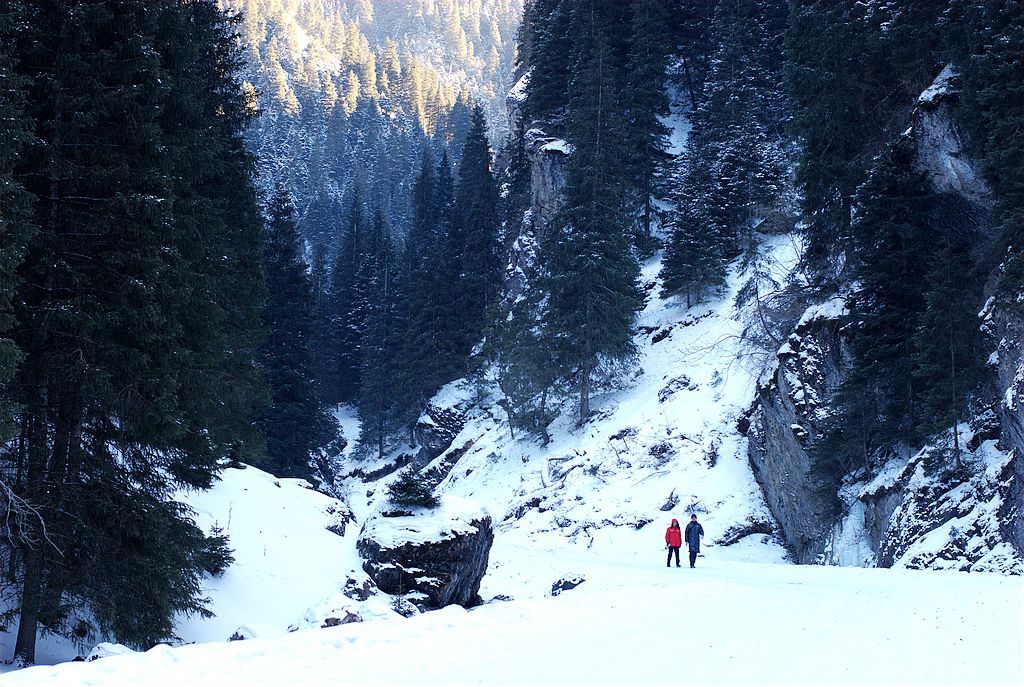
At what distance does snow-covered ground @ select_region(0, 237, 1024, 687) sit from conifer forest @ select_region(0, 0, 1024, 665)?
1.93m

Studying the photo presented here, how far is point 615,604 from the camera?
1255cm

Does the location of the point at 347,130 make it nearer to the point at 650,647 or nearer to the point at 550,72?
the point at 550,72

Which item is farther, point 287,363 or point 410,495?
point 287,363

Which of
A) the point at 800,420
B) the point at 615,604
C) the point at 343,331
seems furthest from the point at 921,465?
the point at 343,331

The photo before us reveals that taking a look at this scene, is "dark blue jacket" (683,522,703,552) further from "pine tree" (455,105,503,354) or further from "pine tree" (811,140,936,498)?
"pine tree" (455,105,503,354)

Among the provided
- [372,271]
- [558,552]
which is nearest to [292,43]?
[372,271]

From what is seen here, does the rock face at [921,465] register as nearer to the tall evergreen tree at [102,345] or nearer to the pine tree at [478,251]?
the tall evergreen tree at [102,345]

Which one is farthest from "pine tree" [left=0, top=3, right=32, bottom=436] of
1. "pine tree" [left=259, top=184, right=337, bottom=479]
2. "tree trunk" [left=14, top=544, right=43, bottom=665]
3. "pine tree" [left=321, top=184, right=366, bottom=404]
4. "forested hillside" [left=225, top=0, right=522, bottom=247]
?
"forested hillside" [left=225, top=0, right=522, bottom=247]

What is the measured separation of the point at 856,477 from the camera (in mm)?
21781

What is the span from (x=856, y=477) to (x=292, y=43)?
179929 mm

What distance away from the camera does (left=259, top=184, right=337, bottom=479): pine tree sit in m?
32.7

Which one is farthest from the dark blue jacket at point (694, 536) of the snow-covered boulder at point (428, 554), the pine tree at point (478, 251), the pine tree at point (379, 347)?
the pine tree at point (379, 347)

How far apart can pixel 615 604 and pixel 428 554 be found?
406 cm

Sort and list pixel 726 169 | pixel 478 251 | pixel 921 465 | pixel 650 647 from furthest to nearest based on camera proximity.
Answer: pixel 478 251, pixel 726 169, pixel 921 465, pixel 650 647
